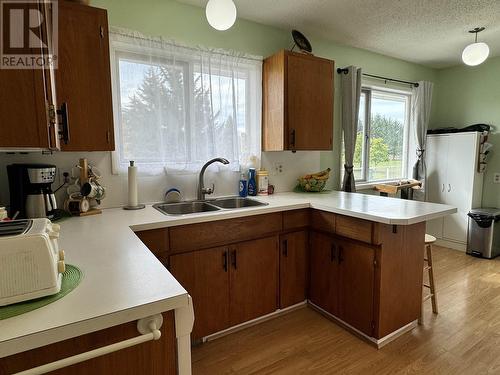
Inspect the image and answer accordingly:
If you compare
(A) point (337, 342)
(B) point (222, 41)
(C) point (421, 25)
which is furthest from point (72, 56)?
(C) point (421, 25)

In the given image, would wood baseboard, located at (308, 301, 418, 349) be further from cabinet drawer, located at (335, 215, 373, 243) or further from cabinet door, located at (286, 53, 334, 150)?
cabinet door, located at (286, 53, 334, 150)

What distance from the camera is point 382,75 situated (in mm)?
3582

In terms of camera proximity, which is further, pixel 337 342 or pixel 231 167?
pixel 231 167

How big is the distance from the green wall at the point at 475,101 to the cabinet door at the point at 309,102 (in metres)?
2.54

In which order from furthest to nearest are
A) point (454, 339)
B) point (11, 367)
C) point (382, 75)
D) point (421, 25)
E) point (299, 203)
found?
point (382, 75) < point (421, 25) < point (299, 203) < point (454, 339) < point (11, 367)

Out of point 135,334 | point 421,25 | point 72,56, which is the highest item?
point 421,25

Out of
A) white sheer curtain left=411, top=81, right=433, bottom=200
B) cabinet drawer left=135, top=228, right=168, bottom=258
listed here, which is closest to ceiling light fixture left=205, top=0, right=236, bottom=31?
cabinet drawer left=135, top=228, right=168, bottom=258

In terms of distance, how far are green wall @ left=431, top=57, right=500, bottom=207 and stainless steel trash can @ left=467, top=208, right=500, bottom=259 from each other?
363 mm

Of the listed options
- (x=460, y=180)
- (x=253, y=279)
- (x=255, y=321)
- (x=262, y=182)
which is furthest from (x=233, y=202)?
(x=460, y=180)

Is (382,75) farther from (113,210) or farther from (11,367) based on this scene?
(11,367)

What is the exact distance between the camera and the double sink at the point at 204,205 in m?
2.20

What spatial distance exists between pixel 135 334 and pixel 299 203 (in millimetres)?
1586
